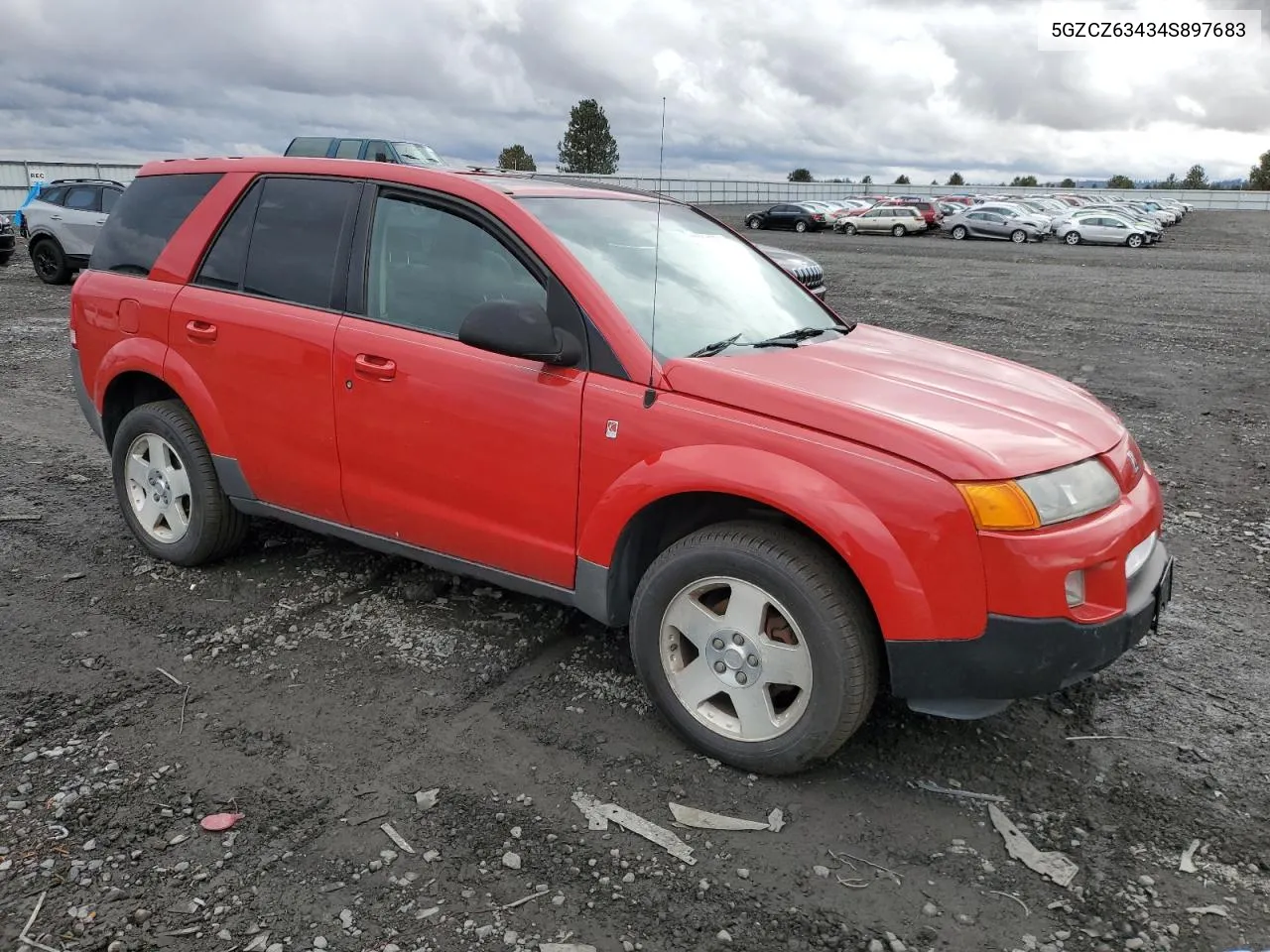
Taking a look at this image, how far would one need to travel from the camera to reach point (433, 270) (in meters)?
3.80

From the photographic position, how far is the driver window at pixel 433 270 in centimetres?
363

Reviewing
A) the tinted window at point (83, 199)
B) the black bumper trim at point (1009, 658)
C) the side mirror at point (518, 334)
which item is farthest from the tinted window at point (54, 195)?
the black bumper trim at point (1009, 658)

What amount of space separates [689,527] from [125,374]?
299 cm

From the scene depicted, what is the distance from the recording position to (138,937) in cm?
244

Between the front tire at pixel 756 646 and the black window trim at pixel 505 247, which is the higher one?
the black window trim at pixel 505 247

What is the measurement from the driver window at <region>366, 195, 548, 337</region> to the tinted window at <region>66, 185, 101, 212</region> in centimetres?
1496

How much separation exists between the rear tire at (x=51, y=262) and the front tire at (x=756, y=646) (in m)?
16.7

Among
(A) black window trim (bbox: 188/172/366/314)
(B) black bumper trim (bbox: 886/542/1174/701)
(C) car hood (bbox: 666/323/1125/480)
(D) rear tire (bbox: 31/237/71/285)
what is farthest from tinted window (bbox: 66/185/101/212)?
(B) black bumper trim (bbox: 886/542/1174/701)

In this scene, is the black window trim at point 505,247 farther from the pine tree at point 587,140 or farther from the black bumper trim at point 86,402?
the pine tree at point 587,140

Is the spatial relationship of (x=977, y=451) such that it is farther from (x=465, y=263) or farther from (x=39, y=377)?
(x=39, y=377)

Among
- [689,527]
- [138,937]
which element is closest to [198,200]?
[689,527]

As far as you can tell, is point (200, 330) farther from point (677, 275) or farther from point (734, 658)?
point (734, 658)

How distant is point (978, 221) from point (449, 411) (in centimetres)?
3963

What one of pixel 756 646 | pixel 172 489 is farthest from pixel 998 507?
pixel 172 489
